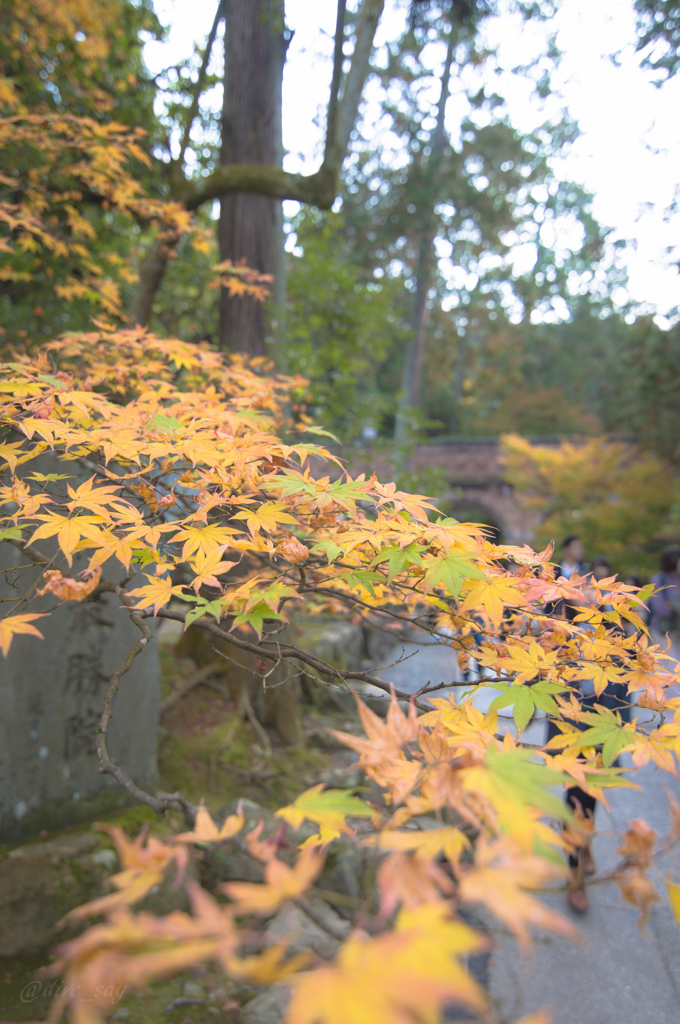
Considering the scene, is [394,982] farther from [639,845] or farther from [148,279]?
[148,279]

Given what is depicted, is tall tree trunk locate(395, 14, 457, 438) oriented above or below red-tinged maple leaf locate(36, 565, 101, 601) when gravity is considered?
above

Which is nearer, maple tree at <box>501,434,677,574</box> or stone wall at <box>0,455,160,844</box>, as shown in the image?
stone wall at <box>0,455,160,844</box>

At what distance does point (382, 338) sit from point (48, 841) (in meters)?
4.93

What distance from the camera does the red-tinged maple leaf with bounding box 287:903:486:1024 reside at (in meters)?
0.48

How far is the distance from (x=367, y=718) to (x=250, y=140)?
188 inches

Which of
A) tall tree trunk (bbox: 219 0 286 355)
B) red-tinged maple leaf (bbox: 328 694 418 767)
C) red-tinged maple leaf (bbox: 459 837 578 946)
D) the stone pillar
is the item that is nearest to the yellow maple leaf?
red-tinged maple leaf (bbox: 328 694 418 767)

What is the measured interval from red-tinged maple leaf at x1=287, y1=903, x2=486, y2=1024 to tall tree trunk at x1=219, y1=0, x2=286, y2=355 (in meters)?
4.08

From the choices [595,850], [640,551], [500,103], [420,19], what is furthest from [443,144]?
[595,850]

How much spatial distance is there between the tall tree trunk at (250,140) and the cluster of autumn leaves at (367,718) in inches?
79.1

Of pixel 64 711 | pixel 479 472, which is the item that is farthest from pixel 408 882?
pixel 479 472

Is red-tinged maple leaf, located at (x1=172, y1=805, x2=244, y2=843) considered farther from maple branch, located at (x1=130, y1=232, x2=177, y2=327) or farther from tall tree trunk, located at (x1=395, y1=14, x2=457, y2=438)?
tall tree trunk, located at (x1=395, y1=14, x2=457, y2=438)

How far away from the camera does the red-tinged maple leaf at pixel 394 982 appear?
1.59 feet

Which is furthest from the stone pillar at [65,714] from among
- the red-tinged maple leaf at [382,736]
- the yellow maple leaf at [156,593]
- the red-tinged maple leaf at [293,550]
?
the red-tinged maple leaf at [382,736]

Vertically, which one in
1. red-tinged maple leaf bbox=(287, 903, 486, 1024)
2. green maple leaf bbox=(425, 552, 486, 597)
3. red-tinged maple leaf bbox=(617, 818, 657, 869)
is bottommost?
red-tinged maple leaf bbox=(617, 818, 657, 869)
